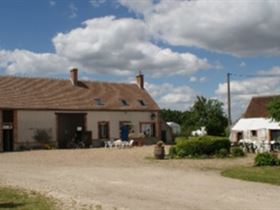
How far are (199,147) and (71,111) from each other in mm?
22774

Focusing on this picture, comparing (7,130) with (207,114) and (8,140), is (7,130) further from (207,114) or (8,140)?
(207,114)

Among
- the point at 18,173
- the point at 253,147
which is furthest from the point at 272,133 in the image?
the point at 18,173

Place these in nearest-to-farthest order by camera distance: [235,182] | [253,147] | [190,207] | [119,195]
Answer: [190,207], [119,195], [235,182], [253,147]

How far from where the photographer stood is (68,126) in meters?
50.2

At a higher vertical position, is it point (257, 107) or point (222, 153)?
point (257, 107)

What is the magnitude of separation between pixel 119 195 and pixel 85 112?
3701 centimetres

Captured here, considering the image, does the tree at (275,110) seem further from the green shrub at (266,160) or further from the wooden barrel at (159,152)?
the wooden barrel at (159,152)

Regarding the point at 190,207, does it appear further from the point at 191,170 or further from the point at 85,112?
the point at 85,112

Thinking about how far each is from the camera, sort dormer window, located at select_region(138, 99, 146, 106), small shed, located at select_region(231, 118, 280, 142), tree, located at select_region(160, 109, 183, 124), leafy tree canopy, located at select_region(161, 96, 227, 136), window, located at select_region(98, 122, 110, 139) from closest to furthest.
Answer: small shed, located at select_region(231, 118, 280, 142) < window, located at select_region(98, 122, 110, 139) < dormer window, located at select_region(138, 99, 146, 106) < leafy tree canopy, located at select_region(161, 96, 227, 136) < tree, located at select_region(160, 109, 183, 124)

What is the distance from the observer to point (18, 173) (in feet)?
65.9

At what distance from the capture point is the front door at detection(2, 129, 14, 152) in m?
44.6

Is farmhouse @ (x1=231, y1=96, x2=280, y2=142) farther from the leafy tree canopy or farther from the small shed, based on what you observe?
the leafy tree canopy

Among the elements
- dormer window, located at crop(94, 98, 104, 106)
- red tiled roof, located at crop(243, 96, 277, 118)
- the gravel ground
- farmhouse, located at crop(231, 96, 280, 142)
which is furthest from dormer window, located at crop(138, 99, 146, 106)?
the gravel ground

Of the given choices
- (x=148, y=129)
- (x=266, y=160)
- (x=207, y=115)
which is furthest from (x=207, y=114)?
(x=266, y=160)
